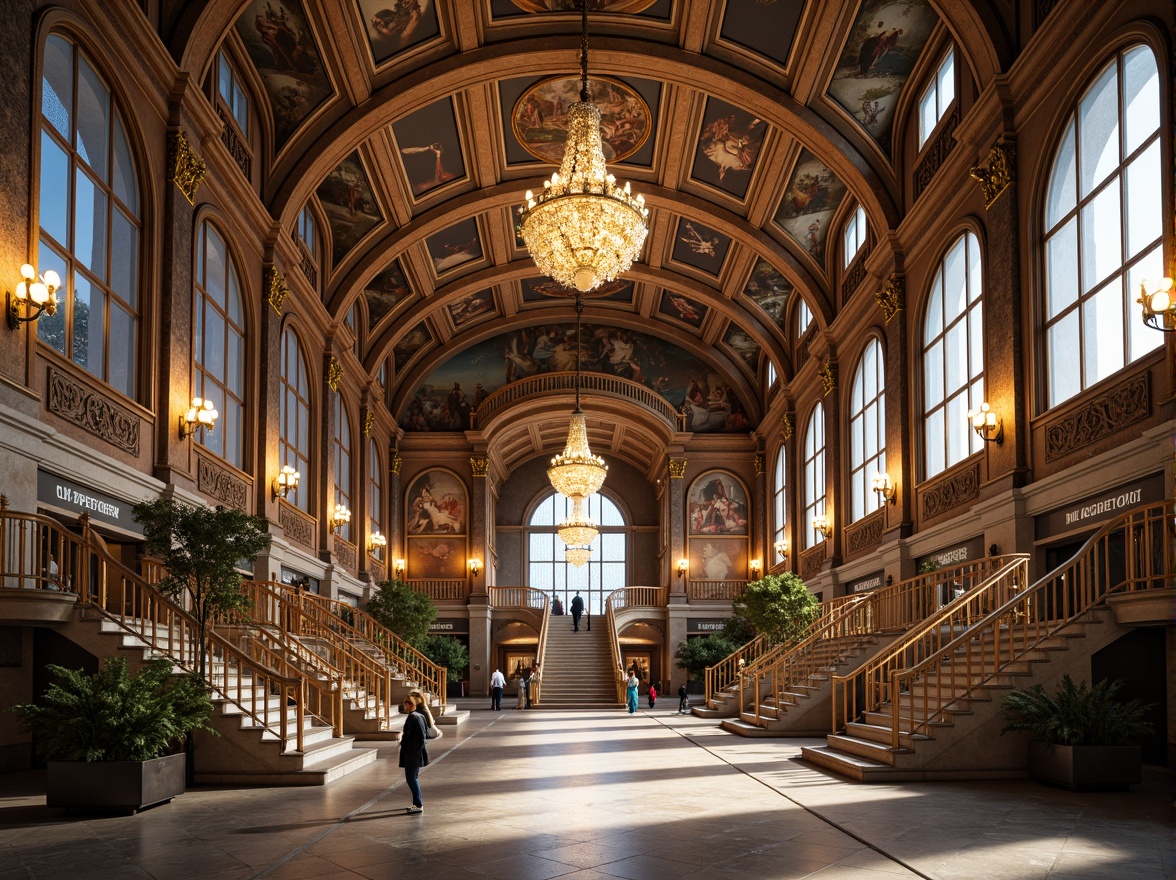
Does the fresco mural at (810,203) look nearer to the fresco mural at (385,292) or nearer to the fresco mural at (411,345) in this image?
the fresco mural at (385,292)

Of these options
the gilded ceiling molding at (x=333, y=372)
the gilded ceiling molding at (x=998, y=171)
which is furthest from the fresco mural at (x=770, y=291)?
the gilded ceiling molding at (x=998, y=171)

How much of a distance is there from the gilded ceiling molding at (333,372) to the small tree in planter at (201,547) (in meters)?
15.4

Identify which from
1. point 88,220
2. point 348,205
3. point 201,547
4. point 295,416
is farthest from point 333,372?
point 201,547

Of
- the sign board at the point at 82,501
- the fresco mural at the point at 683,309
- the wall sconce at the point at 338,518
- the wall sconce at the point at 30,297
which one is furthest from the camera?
the fresco mural at the point at 683,309

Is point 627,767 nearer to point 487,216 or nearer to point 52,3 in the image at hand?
point 52,3

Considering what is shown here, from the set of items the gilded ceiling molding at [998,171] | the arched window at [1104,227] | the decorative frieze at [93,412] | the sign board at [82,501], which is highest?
the gilded ceiling molding at [998,171]

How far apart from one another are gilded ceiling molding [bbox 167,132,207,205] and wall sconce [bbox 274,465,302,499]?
6850mm

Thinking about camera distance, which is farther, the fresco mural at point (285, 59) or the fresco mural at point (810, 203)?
the fresco mural at point (810, 203)

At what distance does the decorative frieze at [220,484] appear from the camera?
18.7m

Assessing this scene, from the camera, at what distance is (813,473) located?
32719 millimetres

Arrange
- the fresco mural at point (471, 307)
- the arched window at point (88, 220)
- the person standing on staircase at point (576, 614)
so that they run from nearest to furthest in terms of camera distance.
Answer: the arched window at point (88, 220) → the fresco mural at point (471, 307) → the person standing on staircase at point (576, 614)

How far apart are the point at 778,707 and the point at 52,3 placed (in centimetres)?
1611

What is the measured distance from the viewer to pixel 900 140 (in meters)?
23.1

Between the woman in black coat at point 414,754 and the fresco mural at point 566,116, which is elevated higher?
the fresco mural at point 566,116
